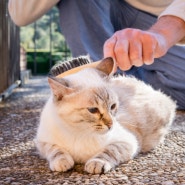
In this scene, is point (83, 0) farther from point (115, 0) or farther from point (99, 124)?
point (99, 124)

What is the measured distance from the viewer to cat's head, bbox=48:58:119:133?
5.32 feet

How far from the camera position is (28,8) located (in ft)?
9.25

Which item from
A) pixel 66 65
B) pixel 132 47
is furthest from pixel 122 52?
pixel 66 65

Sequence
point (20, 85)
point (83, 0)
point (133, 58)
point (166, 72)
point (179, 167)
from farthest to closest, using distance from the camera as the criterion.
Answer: point (20, 85) < point (166, 72) < point (83, 0) < point (179, 167) < point (133, 58)

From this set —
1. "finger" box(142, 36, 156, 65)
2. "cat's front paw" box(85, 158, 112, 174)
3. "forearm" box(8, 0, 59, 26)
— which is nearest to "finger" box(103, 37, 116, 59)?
"finger" box(142, 36, 156, 65)

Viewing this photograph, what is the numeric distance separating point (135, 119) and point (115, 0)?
156 cm

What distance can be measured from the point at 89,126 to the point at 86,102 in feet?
0.33

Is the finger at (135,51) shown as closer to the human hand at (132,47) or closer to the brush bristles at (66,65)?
the human hand at (132,47)

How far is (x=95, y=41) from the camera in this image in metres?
3.34

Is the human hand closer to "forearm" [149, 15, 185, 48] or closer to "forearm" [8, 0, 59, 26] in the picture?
"forearm" [149, 15, 185, 48]

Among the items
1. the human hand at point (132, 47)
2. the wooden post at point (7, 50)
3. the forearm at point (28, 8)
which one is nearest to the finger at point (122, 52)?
the human hand at point (132, 47)

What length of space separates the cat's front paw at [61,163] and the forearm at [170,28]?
0.64 meters

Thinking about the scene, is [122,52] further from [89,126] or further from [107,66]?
[89,126]

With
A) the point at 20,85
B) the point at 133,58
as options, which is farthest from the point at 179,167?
the point at 20,85
